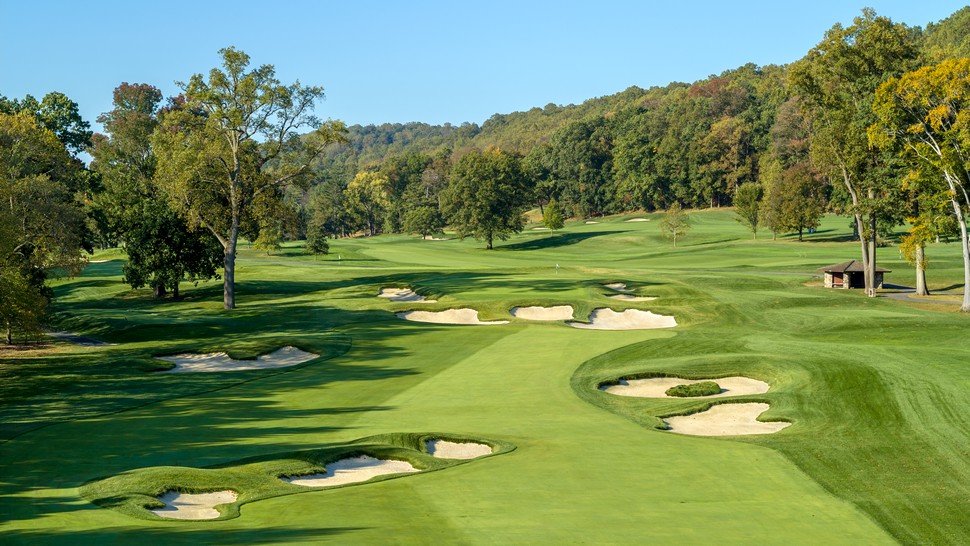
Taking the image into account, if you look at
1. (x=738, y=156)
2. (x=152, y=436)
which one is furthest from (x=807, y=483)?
(x=738, y=156)

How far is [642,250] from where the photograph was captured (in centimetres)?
10494

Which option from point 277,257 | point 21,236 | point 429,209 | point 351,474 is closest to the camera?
point 351,474

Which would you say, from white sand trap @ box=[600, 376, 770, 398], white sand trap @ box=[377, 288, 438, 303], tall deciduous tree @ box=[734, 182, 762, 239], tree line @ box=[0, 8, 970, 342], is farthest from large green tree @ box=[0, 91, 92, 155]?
tall deciduous tree @ box=[734, 182, 762, 239]

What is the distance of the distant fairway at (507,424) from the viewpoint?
15055 mm

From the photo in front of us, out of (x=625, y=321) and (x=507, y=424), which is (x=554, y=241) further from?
(x=507, y=424)

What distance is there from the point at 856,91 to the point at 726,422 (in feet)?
132

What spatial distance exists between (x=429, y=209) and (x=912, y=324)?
107878 mm

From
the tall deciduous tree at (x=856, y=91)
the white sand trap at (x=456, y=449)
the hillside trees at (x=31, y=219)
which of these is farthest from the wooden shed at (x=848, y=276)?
the hillside trees at (x=31, y=219)

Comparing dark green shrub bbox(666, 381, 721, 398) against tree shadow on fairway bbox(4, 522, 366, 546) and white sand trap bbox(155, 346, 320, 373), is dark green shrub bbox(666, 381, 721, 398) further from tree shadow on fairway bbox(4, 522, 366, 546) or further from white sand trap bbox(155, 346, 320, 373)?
tree shadow on fairway bbox(4, 522, 366, 546)

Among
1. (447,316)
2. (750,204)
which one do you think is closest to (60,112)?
(447,316)

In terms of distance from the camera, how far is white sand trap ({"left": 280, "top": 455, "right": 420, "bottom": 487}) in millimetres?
18984

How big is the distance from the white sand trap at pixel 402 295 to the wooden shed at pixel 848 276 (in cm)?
2956

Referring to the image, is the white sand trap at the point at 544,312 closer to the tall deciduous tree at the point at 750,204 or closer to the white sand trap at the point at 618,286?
the white sand trap at the point at 618,286

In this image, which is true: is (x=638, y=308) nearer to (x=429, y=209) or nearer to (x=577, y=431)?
(x=577, y=431)
